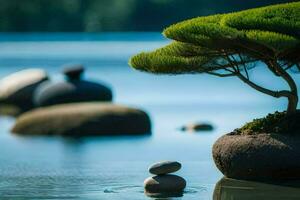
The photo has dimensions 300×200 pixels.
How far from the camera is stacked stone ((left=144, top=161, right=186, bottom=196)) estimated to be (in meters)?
18.1

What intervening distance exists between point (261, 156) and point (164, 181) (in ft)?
4.51

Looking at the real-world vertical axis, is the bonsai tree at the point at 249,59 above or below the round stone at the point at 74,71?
below

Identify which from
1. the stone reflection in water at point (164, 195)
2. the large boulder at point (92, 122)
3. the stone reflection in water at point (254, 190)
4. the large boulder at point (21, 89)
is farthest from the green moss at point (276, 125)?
the large boulder at point (21, 89)

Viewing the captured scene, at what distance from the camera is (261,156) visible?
18.5m

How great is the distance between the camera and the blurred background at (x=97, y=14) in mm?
106938

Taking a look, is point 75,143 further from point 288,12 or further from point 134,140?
point 288,12

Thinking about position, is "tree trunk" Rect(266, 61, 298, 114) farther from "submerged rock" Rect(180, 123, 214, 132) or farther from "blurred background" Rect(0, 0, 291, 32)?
"blurred background" Rect(0, 0, 291, 32)

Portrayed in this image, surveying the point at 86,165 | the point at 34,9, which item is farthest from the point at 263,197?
the point at 34,9

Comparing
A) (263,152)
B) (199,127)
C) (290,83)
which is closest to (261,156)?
(263,152)

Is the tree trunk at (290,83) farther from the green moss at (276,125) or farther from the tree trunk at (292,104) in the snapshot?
the green moss at (276,125)

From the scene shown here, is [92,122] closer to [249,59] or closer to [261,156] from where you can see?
[249,59]

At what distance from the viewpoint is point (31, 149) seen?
25.0 meters

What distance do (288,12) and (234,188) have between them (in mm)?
2560

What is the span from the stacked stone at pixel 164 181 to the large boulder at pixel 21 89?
18389 millimetres
